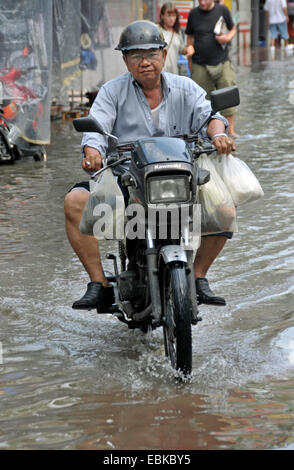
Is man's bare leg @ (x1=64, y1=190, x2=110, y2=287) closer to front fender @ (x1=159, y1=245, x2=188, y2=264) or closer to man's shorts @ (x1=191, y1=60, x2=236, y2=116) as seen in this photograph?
front fender @ (x1=159, y1=245, x2=188, y2=264)

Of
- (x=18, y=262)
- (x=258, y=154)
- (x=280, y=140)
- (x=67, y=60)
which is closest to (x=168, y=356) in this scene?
(x=18, y=262)

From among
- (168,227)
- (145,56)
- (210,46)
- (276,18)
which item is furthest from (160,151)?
(276,18)

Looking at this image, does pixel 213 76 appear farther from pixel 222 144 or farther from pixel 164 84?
pixel 222 144

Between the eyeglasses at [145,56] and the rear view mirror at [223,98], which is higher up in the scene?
the eyeglasses at [145,56]

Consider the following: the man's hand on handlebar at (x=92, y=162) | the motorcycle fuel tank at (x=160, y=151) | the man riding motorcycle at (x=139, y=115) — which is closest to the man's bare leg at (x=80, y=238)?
the man riding motorcycle at (x=139, y=115)

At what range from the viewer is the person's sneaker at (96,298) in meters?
5.12

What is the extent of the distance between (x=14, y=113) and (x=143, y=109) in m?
6.61

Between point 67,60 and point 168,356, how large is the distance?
10374 millimetres

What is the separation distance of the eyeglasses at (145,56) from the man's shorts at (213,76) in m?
7.77

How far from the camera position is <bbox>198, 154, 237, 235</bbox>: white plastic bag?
16.0ft

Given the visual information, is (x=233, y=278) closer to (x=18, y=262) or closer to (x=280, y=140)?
(x=18, y=262)

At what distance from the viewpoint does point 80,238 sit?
17.2ft

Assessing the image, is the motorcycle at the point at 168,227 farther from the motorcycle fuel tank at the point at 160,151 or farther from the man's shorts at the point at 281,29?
the man's shorts at the point at 281,29

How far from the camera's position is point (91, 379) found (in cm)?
468
